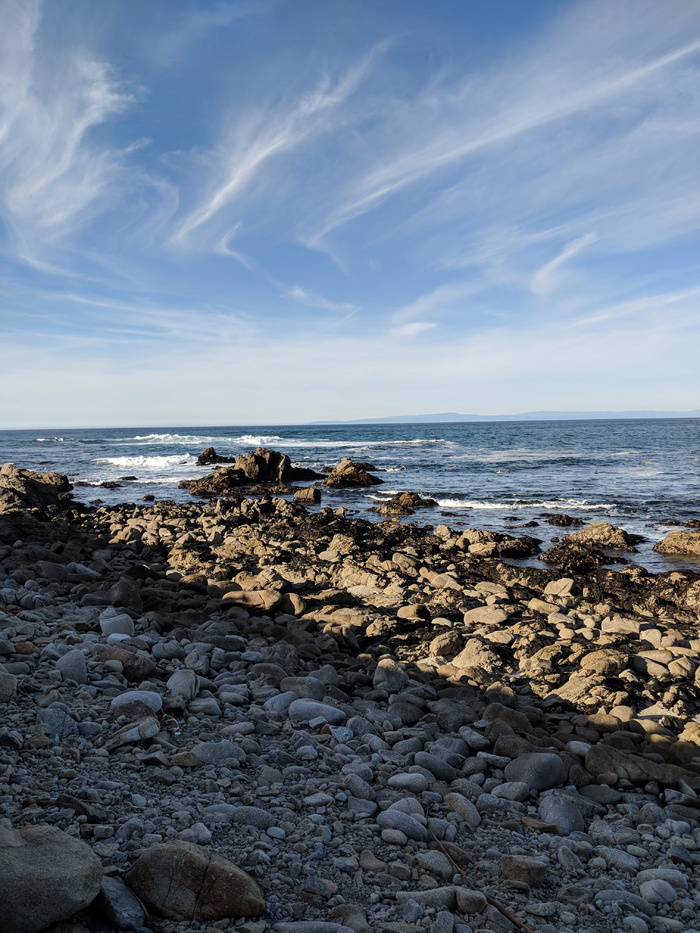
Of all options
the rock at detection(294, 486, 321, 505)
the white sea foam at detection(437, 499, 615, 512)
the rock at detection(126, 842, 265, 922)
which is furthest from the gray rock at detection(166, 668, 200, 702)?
the rock at detection(294, 486, 321, 505)

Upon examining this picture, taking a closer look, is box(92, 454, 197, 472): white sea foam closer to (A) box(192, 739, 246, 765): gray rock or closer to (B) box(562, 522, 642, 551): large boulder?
(B) box(562, 522, 642, 551): large boulder

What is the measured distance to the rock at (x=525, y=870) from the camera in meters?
2.88

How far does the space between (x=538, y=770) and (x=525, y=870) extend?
1.10 meters

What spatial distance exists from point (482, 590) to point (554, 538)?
5.67 meters

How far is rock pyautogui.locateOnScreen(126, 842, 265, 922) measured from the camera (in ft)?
7.47

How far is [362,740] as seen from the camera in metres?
4.30

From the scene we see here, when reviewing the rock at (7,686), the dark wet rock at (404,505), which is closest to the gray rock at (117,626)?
the rock at (7,686)

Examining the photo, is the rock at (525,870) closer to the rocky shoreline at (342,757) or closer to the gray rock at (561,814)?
the rocky shoreline at (342,757)

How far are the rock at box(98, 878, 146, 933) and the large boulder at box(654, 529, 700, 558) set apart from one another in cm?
1240

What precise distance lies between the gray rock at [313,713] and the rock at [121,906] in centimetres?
227

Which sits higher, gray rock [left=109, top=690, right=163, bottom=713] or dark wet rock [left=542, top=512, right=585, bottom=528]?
gray rock [left=109, top=690, right=163, bottom=713]

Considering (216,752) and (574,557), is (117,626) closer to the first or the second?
(216,752)

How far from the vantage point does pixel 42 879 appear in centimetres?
201

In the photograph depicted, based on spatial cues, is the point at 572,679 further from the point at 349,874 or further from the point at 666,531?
the point at 666,531
